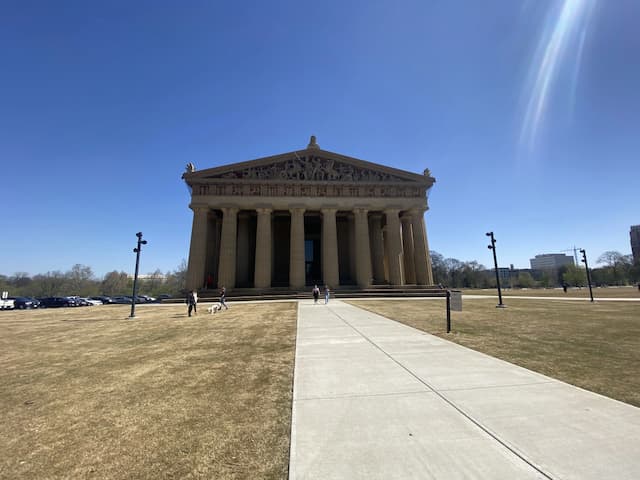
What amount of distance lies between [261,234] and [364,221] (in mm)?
12795

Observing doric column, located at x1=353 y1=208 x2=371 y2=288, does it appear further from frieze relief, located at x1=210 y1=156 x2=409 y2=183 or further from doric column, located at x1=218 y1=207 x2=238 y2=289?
doric column, located at x1=218 y1=207 x2=238 y2=289

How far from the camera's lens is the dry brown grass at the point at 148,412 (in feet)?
9.27

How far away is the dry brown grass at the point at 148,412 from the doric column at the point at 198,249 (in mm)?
24471

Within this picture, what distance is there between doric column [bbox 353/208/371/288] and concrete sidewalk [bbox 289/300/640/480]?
28.3 metres

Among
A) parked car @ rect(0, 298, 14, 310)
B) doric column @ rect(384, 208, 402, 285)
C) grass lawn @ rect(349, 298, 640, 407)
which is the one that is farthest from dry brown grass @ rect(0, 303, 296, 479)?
parked car @ rect(0, 298, 14, 310)

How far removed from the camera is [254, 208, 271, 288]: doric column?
33.3 meters

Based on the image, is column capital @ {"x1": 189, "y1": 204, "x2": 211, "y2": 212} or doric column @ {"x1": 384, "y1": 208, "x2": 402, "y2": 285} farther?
doric column @ {"x1": 384, "y1": 208, "x2": 402, "y2": 285}

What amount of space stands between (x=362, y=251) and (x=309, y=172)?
11832 millimetres

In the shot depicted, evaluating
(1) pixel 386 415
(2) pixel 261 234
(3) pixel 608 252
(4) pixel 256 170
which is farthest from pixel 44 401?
(3) pixel 608 252

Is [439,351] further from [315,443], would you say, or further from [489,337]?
[315,443]

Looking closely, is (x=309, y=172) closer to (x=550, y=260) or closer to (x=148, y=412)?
(x=148, y=412)

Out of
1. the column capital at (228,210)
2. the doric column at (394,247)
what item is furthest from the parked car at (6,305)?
the doric column at (394,247)

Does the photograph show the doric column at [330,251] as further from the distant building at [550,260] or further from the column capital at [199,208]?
the distant building at [550,260]

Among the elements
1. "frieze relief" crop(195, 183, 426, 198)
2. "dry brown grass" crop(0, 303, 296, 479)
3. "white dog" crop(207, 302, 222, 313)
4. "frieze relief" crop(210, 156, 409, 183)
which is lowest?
"dry brown grass" crop(0, 303, 296, 479)
